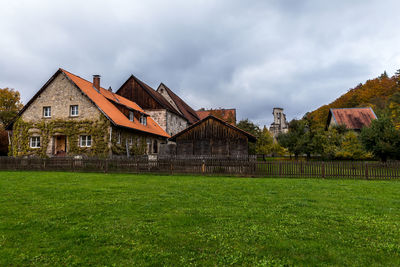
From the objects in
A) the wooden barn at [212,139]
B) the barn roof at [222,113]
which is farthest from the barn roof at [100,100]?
the barn roof at [222,113]

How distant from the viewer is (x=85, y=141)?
901 inches

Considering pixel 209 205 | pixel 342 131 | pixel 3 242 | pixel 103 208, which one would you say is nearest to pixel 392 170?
pixel 209 205

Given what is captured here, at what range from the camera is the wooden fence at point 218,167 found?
49.0 ft

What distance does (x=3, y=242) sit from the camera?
4.30m

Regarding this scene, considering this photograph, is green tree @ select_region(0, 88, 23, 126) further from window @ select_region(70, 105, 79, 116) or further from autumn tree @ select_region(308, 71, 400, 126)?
autumn tree @ select_region(308, 71, 400, 126)

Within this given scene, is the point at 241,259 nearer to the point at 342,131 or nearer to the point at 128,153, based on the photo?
the point at 128,153

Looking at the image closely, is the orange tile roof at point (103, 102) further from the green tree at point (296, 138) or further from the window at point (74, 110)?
the green tree at point (296, 138)

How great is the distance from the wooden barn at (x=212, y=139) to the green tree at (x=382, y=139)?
1370 cm

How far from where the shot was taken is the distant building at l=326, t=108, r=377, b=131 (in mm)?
40781

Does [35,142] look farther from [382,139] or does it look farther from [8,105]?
[382,139]

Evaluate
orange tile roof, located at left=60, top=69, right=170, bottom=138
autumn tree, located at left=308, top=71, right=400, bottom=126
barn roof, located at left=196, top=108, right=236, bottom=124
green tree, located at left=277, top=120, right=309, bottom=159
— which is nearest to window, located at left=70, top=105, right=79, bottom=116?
orange tile roof, located at left=60, top=69, right=170, bottom=138

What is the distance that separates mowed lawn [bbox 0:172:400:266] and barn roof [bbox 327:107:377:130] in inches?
1500

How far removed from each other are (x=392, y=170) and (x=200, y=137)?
13.9 meters

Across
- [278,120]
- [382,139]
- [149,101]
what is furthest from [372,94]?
[149,101]
